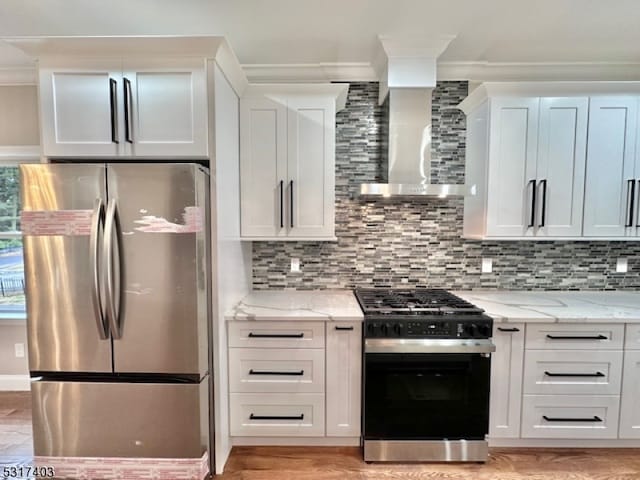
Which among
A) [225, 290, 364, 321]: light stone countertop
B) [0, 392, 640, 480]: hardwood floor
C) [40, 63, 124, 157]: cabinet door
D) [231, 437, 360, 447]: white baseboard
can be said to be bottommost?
[0, 392, 640, 480]: hardwood floor

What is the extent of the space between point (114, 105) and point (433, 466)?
2.80 m

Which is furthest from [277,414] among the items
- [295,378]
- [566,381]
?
[566,381]

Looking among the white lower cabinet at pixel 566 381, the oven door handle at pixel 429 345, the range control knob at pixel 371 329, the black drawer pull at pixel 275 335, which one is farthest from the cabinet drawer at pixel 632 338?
the black drawer pull at pixel 275 335

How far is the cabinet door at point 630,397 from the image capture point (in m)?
2.15

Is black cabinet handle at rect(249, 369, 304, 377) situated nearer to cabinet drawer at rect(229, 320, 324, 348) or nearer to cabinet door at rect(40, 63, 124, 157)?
cabinet drawer at rect(229, 320, 324, 348)

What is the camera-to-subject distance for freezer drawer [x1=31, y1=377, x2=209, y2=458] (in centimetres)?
185

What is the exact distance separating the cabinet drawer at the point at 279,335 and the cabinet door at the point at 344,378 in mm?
89

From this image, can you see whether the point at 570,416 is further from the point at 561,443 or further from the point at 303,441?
the point at 303,441

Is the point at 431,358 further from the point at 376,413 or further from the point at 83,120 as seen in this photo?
the point at 83,120

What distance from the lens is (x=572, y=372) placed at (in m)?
2.18

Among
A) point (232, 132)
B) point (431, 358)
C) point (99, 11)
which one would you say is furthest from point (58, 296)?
point (431, 358)

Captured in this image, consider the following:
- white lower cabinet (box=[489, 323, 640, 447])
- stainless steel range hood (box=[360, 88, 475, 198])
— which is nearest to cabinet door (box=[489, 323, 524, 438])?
white lower cabinet (box=[489, 323, 640, 447])

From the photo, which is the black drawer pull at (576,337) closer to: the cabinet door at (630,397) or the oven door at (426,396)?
the cabinet door at (630,397)

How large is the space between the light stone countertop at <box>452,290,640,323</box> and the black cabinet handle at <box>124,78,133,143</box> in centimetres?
238
